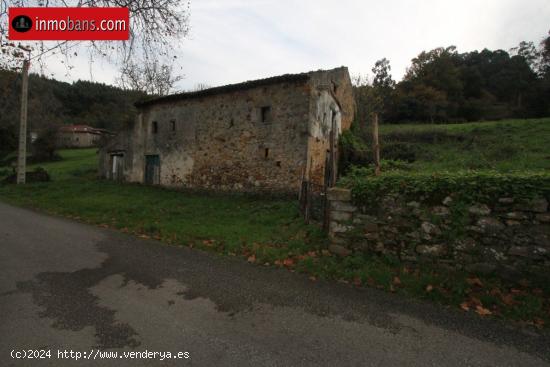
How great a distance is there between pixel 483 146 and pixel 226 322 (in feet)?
70.1

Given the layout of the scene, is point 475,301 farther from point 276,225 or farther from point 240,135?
point 240,135

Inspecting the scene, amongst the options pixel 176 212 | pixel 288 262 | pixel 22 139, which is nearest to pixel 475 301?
pixel 288 262

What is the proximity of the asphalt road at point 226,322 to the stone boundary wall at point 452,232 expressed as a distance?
1100mm

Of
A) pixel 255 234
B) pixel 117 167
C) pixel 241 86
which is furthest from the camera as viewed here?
pixel 117 167

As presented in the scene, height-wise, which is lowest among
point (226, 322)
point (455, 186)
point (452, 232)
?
point (226, 322)

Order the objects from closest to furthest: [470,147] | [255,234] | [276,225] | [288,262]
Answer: [288,262]
[255,234]
[276,225]
[470,147]

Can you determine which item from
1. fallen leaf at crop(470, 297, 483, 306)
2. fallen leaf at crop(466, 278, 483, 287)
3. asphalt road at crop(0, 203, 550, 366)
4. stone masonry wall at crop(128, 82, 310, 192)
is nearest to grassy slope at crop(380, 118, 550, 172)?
stone masonry wall at crop(128, 82, 310, 192)

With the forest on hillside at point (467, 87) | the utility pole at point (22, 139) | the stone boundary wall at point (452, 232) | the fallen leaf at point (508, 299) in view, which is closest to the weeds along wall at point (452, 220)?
the stone boundary wall at point (452, 232)

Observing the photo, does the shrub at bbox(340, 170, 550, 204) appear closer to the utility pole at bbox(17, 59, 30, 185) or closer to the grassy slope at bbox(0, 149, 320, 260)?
the grassy slope at bbox(0, 149, 320, 260)

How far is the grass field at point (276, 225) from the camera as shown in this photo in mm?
3971

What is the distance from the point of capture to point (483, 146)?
60.4 ft

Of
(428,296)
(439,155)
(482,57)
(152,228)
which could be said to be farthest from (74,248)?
(482,57)

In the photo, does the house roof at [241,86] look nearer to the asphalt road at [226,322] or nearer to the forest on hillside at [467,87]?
the asphalt road at [226,322]

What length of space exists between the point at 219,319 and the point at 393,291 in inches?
101
